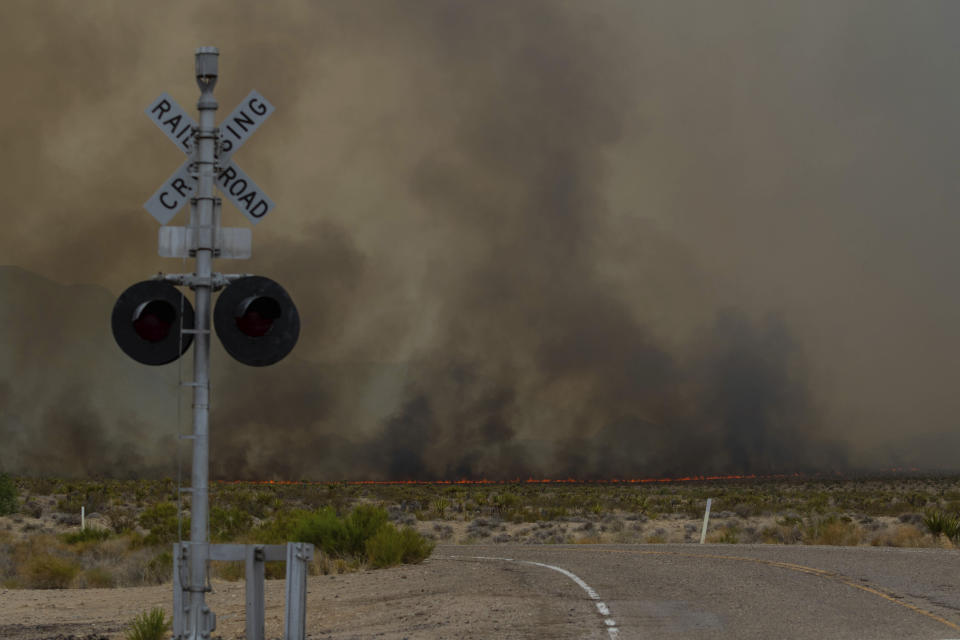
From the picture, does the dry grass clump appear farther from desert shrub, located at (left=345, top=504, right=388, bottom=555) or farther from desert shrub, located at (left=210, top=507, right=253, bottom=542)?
desert shrub, located at (left=210, top=507, right=253, bottom=542)

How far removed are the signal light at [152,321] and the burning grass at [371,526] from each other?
63.1 inches

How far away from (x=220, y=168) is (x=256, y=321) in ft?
5.23

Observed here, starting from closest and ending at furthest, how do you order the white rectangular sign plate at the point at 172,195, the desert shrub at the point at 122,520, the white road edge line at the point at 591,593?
the white rectangular sign plate at the point at 172,195 < the white road edge line at the point at 591,593 < the desert shrub at the point at 122,520

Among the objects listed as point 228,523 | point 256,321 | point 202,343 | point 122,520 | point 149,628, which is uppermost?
point 256,321

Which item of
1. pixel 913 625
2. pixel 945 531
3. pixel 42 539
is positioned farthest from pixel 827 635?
pixel 42 539

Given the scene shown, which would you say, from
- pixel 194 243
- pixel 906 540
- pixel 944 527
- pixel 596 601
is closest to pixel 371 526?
pixel 596 601

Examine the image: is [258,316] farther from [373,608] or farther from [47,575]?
[47,575]

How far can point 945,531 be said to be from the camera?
30750mm

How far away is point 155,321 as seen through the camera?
10.3 metres

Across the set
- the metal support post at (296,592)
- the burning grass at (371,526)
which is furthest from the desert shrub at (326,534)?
the metal support post at (296,592)

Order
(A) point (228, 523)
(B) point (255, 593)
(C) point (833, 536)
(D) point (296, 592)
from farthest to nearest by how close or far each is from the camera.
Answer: (A) point (228, 523)
(C) point (833, 536)
(B) point (255, 593)
(D) point (296, 592)

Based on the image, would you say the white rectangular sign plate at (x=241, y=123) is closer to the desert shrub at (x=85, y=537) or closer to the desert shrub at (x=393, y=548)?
the desert shrub at (x=393, y=548)

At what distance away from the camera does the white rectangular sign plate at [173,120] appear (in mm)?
10578

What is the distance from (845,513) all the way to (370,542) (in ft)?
118
